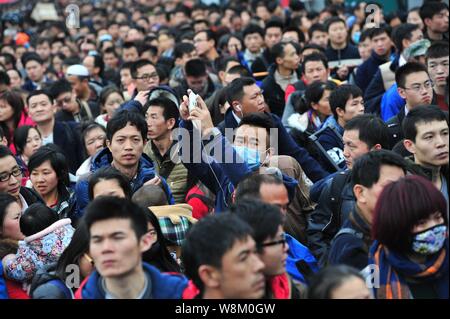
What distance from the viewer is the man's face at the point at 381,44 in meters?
9.38

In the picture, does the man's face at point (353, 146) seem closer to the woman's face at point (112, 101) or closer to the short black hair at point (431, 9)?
the woman's face at point (112, 101)

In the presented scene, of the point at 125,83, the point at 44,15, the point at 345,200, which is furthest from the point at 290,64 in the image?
the point at 44,15

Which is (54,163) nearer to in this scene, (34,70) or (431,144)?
(431,144)

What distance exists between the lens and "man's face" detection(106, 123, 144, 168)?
19.0 feet

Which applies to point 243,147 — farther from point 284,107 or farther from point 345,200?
point 284,107

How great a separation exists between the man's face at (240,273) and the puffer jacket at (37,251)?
1488 mm

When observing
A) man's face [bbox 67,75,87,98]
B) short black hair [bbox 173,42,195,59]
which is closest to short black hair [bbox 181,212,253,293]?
man's face [bbox 67,75,87,98]

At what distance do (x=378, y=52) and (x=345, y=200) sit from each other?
4996 mm

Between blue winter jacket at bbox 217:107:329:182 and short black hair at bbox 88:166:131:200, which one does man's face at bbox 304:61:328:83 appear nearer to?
blue winter jacket at bbox 217:107:329:182

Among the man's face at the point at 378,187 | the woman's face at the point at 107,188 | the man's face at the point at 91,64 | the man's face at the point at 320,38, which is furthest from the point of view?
the man's face at the point at 91,64

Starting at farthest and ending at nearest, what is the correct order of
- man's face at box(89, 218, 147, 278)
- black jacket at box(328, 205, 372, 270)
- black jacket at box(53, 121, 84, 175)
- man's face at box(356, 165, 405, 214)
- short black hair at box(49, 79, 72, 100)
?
short black hair at box(49, 79, 72, 100) < black jacket at box(53, 121, 84, 175) < man's face at box(356, 165, 405, 214) < black jacket at box(328, 205, 372, 270) < man's face at box(89, 218, 147, 278)

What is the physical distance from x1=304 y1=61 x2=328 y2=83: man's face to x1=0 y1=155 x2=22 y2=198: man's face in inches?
146

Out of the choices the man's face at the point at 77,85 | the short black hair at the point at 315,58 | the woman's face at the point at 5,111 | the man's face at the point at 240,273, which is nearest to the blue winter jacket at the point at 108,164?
the man's face at the point at 240,273

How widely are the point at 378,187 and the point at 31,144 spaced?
4.16 m
